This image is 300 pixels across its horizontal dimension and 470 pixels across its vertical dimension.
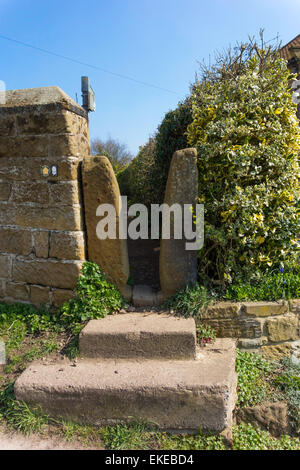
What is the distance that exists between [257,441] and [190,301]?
1193 millimetres

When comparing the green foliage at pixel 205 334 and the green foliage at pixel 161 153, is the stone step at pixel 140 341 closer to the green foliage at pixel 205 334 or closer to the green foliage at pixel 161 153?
the green foliage at pixel 205 334

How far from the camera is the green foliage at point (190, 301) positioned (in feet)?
9.80

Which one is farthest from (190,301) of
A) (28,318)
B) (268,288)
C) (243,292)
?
(28,318)

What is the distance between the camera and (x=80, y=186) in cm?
312

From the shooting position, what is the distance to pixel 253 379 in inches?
110

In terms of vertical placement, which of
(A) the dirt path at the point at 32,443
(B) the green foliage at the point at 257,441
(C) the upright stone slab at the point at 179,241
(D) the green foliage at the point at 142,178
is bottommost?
(B) the green foliage at the point at 257,441

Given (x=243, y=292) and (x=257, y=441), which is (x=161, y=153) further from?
(x=257, y=441)

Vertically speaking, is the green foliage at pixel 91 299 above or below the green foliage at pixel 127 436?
above

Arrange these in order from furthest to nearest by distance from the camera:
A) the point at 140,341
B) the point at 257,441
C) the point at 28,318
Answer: the point at 28,318 → the point at 140,341 → the point at 257,441

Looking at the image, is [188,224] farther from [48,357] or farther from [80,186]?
[48,357]

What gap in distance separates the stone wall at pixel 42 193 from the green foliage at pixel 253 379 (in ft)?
5.77

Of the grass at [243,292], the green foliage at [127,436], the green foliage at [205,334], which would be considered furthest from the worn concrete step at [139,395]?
the grass at [243,292]

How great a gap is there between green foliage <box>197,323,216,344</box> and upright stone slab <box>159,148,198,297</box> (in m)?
0.43
